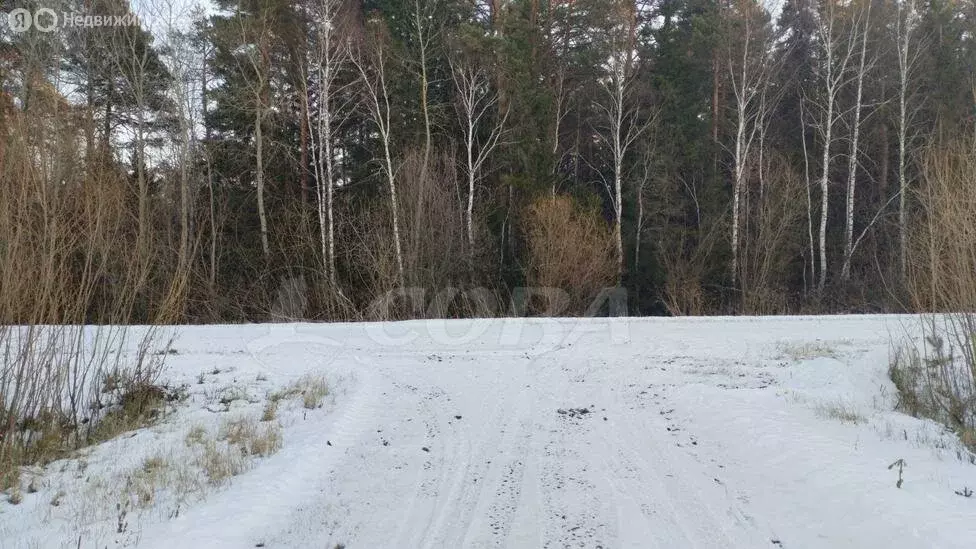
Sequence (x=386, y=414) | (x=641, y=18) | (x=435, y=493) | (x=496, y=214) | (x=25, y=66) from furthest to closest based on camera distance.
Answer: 1. (x=641, y=18)
2. (x=496, y=214)
3. (x=25, y=66)
4. (x=386, y=414)
5. (x=435, y=493)

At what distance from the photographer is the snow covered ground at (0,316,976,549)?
3.69 m

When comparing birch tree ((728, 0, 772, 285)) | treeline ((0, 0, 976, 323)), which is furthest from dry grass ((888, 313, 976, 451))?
birch tree ((728, 0, 772, 285))

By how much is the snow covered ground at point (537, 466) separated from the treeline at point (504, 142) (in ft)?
33.9

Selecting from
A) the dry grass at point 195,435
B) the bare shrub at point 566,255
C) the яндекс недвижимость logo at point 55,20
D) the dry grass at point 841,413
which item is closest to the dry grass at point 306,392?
the dry grass at point 195,435

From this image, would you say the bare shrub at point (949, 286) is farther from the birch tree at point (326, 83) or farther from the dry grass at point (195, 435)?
the birch tree at point (326, 83)

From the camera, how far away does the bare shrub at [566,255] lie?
19016 millimetres

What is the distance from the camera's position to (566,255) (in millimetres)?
19016

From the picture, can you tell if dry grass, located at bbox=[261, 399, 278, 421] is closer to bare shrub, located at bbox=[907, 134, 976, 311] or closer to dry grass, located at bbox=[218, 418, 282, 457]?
dry grass, located at bbox=[218, 418, 282, 457]

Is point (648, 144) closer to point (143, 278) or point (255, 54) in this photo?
point (255, 54)

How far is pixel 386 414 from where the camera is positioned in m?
6.82

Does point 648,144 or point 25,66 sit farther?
point 648,144

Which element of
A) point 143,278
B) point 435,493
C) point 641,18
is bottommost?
point 435,493

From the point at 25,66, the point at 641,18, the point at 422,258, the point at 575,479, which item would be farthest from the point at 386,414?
the point at 641,18

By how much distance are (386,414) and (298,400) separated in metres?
1.30
